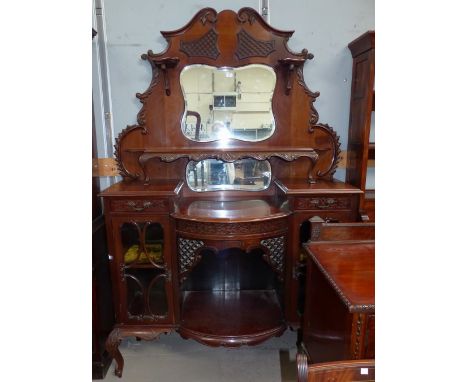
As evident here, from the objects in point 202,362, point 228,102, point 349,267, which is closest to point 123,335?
point 202,362

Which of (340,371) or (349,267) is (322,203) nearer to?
(349,267)

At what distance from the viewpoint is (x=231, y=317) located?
73.1 inches

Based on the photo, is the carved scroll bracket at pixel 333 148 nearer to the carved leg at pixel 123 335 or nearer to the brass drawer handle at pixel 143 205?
the brass drawer handle at pixel 143 205

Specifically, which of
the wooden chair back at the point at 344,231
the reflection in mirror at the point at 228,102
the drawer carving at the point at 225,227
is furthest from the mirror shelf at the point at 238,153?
the wooden chair back at the point at 344,231

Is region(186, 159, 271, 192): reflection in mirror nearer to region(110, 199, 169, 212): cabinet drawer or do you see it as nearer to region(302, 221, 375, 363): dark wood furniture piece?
region(110, 199, 169, 212): cabinet drawer

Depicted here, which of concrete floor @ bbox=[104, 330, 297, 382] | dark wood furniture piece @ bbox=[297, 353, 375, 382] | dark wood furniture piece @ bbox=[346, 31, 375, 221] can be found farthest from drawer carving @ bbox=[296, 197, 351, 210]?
dark wood furniture piece @ bbox=[297, 353, 375, 382]

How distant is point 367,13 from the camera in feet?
6.07

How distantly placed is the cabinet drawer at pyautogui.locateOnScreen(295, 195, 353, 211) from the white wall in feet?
2.07

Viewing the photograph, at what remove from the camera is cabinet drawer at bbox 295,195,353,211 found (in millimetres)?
1671

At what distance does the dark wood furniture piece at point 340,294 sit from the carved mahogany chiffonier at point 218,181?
297mm
